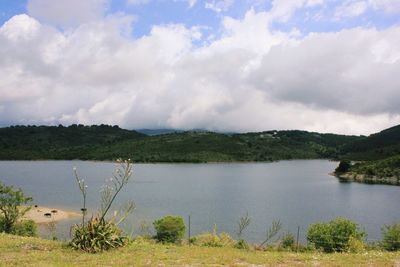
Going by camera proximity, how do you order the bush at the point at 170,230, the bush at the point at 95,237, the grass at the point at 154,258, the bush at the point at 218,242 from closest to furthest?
the grass at the point at 154,258 < the bush at the point at 95,237 < the bush at the point at 218,242 < the bush at the point at 170,230

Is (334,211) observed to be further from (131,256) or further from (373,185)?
(131,256)

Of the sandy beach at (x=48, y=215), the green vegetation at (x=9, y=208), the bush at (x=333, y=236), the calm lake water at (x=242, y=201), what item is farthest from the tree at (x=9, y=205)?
the bush at (x=333, y=236)

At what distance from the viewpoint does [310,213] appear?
82.9 metres

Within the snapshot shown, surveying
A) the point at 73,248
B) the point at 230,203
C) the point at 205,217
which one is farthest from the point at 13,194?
the point at 230,203

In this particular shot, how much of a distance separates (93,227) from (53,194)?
9518 centimetres

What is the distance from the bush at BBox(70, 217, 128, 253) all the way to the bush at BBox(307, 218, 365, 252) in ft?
63.6

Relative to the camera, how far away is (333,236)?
37.0 m

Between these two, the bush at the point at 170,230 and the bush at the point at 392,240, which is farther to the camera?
the bush at the point at 170,230

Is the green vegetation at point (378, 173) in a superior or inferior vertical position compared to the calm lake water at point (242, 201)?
superior

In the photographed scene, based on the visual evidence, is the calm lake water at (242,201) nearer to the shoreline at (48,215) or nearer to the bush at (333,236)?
the shoreline at (48,215)

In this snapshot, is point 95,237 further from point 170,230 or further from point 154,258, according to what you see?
point 170,230

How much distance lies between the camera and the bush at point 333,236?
3628 cm

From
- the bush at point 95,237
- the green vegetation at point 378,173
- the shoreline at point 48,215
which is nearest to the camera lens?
the bush at point 95,237

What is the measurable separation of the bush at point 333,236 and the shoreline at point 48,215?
4922 cm
